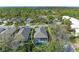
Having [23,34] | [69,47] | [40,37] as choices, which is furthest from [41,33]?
[69,47]

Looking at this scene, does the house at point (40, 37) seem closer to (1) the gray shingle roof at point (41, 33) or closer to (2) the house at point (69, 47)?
(1) the gray shingle roof at point (41, 33)

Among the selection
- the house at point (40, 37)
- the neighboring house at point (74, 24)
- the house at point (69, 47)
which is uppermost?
the neighboring house at point (74, 24)

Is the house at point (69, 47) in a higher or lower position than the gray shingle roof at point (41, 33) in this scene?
lower

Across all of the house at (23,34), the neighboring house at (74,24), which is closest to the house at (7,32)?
the house at (23,34)

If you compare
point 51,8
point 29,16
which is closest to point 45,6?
point 51,8

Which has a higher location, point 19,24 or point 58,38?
point 19,24
